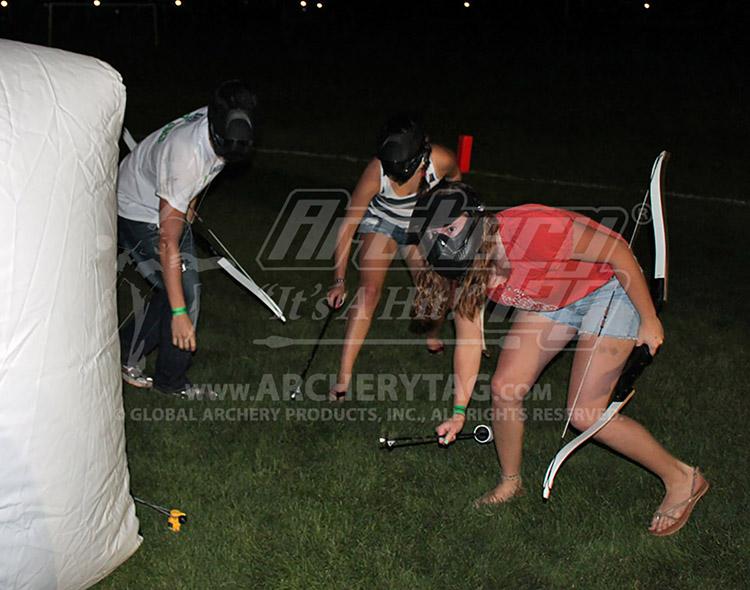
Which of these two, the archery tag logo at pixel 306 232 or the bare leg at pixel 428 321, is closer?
the bare leg at pixel 428 321

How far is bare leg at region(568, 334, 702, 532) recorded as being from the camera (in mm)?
4027

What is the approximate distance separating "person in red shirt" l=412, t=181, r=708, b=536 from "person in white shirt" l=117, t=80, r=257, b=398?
1144 millimetres

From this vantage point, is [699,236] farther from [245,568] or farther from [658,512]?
[245,568]

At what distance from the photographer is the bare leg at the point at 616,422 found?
4.03 metres

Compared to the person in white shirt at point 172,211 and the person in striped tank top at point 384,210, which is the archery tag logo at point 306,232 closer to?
the person in striped tank top at point 384,210

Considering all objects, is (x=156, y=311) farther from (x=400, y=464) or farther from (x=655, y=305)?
(x=655, y=305)

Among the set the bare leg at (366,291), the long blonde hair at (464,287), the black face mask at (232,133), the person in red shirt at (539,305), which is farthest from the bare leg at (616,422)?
the black face mask at (232,133)

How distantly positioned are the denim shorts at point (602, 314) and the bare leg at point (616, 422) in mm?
47

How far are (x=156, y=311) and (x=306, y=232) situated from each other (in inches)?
169

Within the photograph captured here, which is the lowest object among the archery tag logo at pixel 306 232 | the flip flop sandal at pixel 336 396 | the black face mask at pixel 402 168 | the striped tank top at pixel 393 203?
the archery tag logo at pixel 306 232

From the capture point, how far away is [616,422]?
4.09 meters

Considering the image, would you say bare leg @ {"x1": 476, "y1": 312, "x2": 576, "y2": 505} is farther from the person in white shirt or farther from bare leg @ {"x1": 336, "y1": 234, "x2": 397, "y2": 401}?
the person in white shirt

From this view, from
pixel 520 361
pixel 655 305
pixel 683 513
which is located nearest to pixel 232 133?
pixel 520 361

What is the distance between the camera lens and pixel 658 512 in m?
4.25
